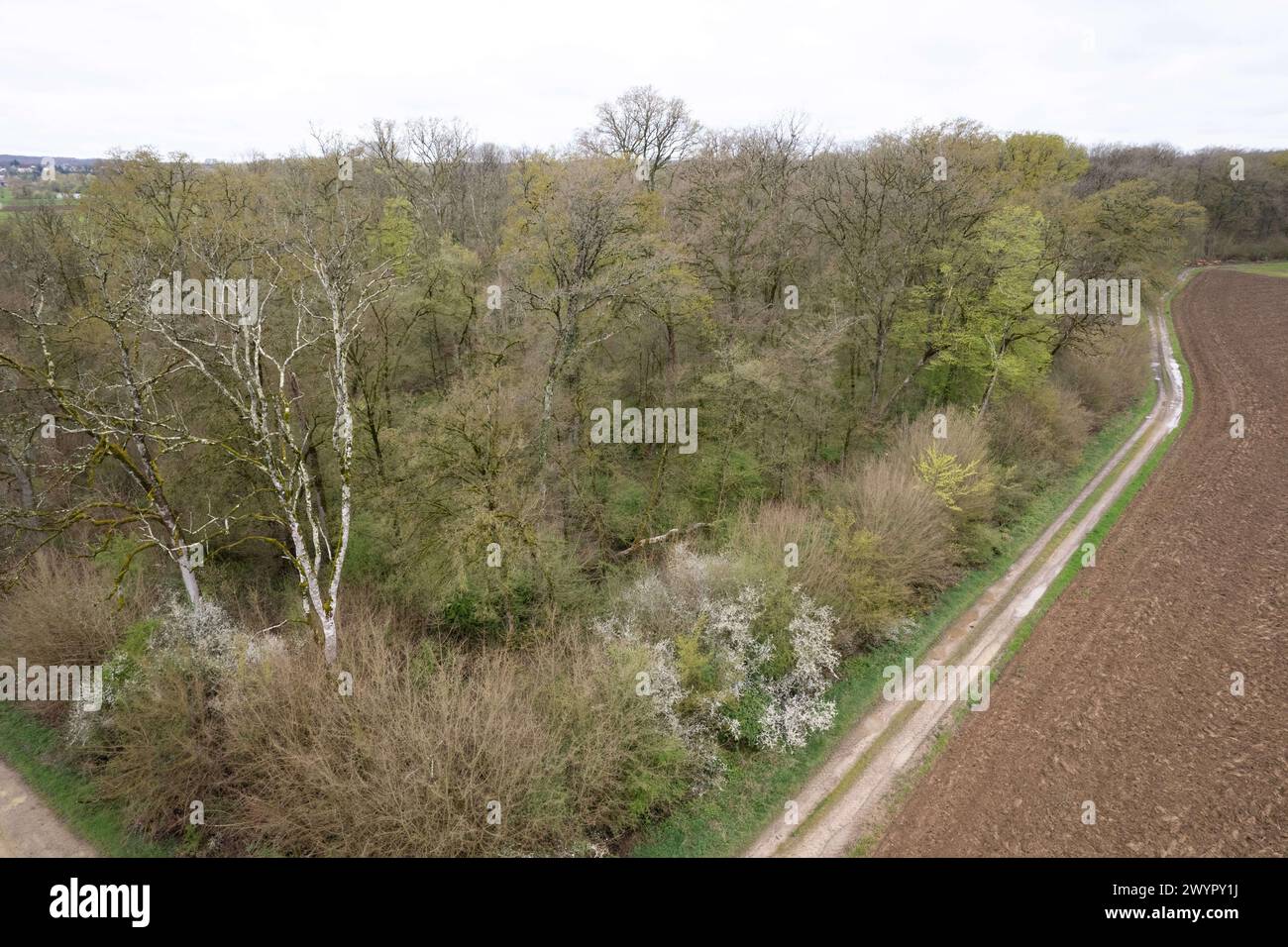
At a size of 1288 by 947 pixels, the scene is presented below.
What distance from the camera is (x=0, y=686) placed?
1441 centimetres

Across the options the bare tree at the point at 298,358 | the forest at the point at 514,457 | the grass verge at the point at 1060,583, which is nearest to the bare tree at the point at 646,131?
the forest at the point at 514,457

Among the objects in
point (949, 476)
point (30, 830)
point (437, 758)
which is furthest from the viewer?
point (949, 476)

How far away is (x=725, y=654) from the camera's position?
46.5 ft

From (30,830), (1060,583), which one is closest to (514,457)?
(30,830)

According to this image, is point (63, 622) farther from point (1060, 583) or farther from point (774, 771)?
point (1060, 583)

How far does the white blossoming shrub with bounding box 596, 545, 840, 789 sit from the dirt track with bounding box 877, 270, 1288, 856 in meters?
3.12

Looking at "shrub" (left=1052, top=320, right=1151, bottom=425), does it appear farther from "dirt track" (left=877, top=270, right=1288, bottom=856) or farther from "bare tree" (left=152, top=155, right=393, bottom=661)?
"bare tree" (left=152, top=155, right=393, bottom=661)

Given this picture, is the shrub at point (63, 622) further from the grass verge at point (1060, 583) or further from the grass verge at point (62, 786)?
the grass verge at point (1060, 583)

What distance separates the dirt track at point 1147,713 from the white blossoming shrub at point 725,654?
10.2 feet

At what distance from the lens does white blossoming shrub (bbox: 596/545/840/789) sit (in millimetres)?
13289

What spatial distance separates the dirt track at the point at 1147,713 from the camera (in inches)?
448

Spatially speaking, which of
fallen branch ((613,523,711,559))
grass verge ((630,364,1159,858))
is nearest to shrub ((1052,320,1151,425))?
grass verge ((630,364,1159,858))

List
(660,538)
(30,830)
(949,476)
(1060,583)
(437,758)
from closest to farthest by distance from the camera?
(437,758)
(30,830)
(1060,583)
(949,476)
(660,538)

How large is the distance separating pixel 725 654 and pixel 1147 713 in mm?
9894
